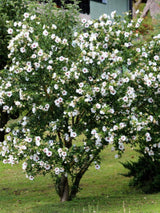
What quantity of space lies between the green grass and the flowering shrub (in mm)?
1004

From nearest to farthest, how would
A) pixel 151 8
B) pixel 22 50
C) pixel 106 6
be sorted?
pixel 22 50 → pixel 106 6 → pixel 151 8

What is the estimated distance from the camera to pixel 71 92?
7699 mm

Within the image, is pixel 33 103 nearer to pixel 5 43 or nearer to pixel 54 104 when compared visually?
pixel 54 104

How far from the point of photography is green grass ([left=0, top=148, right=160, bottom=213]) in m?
7.87

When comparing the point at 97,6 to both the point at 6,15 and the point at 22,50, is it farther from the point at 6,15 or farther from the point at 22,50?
the point at 22,50

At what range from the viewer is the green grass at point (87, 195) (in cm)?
→ 787

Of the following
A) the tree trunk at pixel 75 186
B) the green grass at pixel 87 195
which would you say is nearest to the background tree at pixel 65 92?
the tree trunk at pixel 75 186

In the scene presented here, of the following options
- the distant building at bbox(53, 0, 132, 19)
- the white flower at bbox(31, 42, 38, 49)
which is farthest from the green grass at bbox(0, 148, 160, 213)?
the distant building at bbox(53, 0, 132, 19)

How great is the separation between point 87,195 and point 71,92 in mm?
3554

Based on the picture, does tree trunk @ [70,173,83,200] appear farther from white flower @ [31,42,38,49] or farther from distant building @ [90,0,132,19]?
distant building @ [90,0,132,19]

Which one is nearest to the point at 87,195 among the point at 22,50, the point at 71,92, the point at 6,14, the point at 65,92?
the point at 71,92

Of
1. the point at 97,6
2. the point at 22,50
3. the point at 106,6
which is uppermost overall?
the point at 106,6

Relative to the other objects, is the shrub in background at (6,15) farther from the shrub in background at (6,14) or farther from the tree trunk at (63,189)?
the tree trunk at (63,189)

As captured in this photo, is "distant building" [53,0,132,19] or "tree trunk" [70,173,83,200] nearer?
"tree trunk" [70,173,83,200]
